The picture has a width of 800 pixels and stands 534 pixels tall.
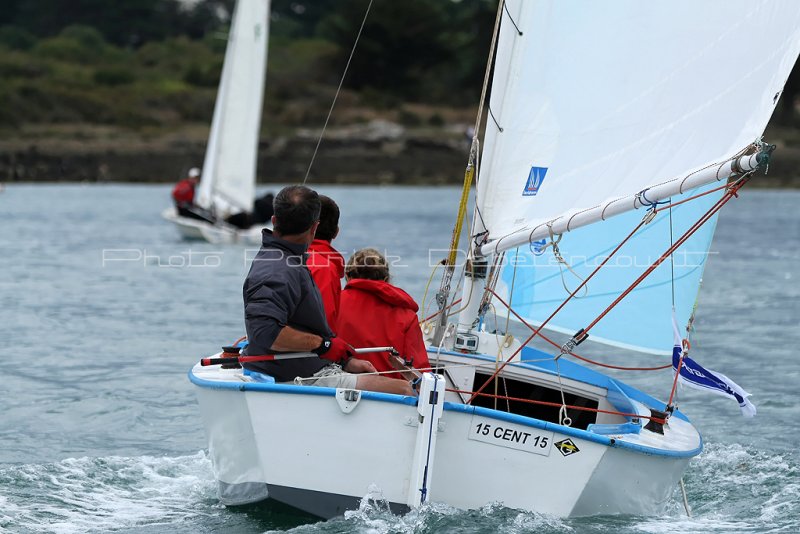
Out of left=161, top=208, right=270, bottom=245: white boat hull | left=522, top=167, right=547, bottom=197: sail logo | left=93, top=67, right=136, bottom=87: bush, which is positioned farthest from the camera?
left=93, top=67, right=136, bottom=87: bush

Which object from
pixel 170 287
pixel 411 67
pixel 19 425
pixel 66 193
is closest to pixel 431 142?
pixel 411 67

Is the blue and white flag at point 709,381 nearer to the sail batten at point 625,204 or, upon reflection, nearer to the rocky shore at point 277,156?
the sail batten at point 625,204

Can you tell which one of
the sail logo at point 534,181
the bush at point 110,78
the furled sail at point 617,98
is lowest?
the sail logo at point 534,181

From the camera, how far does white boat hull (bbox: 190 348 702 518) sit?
5.74 meters

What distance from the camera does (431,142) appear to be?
55312 millimetres

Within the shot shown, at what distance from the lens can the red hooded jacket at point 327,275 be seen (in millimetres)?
6195

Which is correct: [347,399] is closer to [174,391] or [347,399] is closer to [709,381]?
[709,381]

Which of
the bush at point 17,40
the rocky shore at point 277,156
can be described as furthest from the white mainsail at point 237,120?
the bush at point 17,40

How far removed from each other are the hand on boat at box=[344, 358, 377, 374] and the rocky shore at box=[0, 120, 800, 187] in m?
45.9

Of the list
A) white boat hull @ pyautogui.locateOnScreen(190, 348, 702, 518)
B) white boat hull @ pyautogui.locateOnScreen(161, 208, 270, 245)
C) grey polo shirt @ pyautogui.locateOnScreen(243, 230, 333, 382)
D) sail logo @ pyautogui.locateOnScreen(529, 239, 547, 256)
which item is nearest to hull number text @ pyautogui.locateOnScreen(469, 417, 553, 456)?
white boat hull @ pyautogui.locateOnScreen(190, 348, 702, 518)

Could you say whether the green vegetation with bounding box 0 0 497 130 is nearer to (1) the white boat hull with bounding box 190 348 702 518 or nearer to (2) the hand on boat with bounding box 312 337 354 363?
(2) the hand on boat with bounding box 312 337 354 363

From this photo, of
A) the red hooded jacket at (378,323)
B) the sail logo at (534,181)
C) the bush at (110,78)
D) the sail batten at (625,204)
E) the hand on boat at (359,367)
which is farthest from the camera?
the bush at (110,78)

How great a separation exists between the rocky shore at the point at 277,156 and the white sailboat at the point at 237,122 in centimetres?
Answer: 2477

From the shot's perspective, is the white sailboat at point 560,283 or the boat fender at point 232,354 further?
the boat fender at point 232,354
